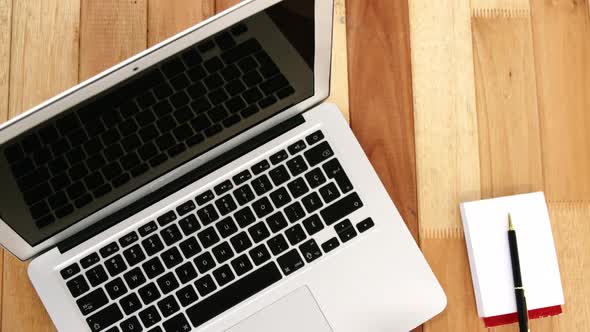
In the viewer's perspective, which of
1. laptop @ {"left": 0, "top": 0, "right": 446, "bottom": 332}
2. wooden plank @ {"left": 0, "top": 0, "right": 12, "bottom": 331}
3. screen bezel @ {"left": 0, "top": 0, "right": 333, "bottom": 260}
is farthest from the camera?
wooden plank @ {"left": 0, "top": 0, "right": 12, "bottom": 331}

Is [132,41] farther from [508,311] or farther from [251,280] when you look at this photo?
[508,311]

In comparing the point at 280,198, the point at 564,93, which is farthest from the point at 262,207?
the point at 564,93

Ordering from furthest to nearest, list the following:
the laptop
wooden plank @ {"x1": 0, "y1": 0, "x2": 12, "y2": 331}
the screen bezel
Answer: wooden plank @ {"x1": 0, "y1": 0, "x2": 12, "y2": 331}, the laptop, the screen bezel

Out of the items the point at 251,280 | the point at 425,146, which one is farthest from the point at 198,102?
the point at 425,146

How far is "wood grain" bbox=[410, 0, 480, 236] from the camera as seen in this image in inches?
32.9

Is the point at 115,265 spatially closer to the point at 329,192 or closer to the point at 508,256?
the point at 329,192

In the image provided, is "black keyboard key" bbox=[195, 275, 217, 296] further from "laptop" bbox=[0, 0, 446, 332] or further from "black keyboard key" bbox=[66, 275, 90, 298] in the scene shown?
"black keyboard key" bbox=[66, 275, 90, 298]

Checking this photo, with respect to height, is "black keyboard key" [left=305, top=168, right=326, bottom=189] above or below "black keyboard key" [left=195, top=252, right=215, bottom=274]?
above

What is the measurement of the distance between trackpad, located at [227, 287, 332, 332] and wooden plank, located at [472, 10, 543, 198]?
278 millimetres

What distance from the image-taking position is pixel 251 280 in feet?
2.45

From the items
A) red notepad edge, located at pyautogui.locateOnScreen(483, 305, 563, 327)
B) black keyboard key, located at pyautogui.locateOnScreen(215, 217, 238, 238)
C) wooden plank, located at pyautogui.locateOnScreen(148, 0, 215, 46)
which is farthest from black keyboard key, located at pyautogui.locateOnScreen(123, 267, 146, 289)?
red notepad edge, located at pyautogui.locateOnScreen(483, 305, 563, 327)

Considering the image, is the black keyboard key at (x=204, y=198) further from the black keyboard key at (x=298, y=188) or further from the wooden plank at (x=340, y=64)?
the wooden plank at (x=340, y=64)

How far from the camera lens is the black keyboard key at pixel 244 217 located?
75 centimetres

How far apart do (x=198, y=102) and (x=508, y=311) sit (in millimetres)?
458
